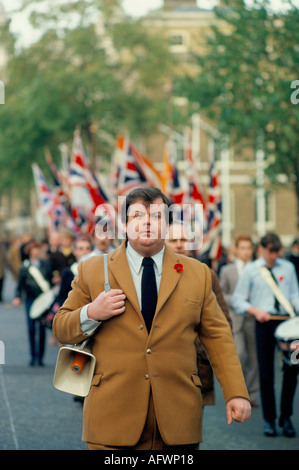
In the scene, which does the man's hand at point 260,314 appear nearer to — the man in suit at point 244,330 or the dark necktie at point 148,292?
the man in suit at point 244,330

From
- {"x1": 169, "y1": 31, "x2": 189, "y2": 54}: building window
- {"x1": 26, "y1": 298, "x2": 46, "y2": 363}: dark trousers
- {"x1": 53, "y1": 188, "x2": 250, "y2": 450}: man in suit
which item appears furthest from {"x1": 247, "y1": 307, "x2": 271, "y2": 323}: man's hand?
{"x1": 169, "y1": 31, "x2": 189, "y2": 54}: building window

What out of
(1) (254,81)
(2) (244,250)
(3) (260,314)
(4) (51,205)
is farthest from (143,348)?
(4) (51,205)

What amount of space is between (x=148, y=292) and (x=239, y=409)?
2.20 ft

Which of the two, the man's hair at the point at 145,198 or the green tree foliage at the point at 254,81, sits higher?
the green tree foliage at the point at 254,81

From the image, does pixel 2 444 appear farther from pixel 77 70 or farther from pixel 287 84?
pixel 77 70

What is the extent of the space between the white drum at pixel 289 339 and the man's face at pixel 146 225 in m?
3.36

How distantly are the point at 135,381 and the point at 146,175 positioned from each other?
13.5 m

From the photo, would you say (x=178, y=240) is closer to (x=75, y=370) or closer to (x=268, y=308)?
(x=268, y=308)

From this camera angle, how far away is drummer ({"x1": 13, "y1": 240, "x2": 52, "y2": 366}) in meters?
12.4

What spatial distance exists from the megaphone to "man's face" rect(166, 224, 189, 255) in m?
3.06

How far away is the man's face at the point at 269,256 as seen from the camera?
8.31 m

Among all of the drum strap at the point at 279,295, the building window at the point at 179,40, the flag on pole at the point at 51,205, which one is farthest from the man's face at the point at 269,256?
the building window at the point at 179,40

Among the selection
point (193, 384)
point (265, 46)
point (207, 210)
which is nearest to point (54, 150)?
point (265, 46)

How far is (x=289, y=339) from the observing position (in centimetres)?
735
